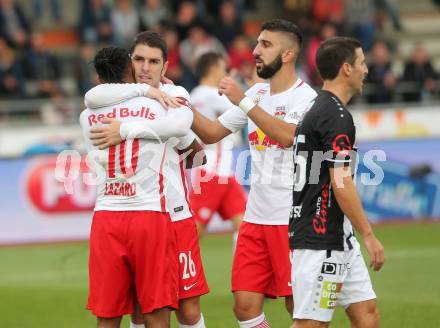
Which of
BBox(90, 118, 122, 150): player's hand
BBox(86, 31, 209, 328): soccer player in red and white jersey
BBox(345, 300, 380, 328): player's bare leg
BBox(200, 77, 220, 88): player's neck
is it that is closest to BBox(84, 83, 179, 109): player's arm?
BBox(90, 118, 122, 150): player's hand

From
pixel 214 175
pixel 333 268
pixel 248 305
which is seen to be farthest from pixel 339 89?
pixel 214 175

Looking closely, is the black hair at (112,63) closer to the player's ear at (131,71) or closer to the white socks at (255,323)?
the player's ear at (131,71)

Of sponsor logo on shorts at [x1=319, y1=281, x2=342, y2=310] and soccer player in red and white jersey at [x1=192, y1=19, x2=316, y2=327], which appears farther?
soccer player in red and white jersey at [x1=192, y1=19, x2=316, y2=327]

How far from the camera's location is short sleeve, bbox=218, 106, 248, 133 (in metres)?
8.38

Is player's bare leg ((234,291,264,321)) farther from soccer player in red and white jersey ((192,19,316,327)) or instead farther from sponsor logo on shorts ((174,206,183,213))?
sponsor logo on shorts ((174,206,183,213))

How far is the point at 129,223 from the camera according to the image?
713 cm

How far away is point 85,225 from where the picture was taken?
16688 millimetres

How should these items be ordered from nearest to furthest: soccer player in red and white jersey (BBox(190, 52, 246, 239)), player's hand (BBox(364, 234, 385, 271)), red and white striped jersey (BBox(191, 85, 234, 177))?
player's hand (BBox(364, 234, 385, 271)) < soccer player in red and white jersey (BBox(190, 52, 246, 239)) < red and white striped jersey (BBox(191, 85, 234, 177))

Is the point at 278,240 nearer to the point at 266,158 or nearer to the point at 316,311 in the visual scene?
the point at 266,158

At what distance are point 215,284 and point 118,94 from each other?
18.7 ft

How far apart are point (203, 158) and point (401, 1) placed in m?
20.2

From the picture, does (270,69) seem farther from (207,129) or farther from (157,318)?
(157,318)

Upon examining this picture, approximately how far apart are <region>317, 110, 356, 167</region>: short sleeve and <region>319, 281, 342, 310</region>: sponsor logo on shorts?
2.59ft

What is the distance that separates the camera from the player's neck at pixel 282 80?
825 centimetres
